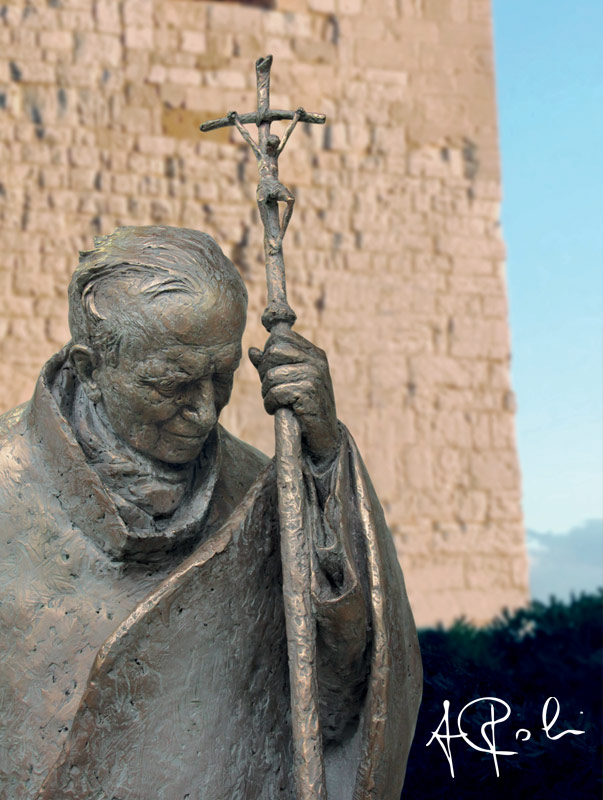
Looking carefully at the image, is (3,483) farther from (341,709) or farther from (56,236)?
(56,236)

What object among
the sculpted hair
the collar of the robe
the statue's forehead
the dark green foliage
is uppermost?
the sculpted hair

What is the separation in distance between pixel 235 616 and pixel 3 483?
1.83ft

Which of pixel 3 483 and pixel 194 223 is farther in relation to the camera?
pixel 194 223

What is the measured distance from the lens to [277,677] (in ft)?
8.03

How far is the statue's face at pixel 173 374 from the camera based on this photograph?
2309 millimetres

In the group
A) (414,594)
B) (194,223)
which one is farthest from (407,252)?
(414,594)

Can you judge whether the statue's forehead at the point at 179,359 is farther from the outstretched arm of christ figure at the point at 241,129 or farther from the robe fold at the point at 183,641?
the outstretched arm of christ figure at the point at 241,129

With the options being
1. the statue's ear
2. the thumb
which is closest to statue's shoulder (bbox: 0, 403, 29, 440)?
the statue's ear

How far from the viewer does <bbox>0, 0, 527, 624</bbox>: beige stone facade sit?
25.7ft

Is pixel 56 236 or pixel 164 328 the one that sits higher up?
pixel 56 236

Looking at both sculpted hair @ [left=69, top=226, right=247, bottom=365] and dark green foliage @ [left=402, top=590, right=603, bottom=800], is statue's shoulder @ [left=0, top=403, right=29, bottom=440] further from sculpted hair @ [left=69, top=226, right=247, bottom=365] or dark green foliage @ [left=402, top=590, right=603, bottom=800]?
dark green foliage @ [left=402, top=590, right=603, bottom=800]

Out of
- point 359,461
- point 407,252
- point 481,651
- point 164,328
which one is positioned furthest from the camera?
point 407,252

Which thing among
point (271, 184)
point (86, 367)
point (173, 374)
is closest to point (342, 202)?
point (271, 184)
